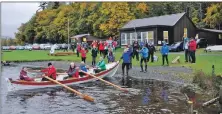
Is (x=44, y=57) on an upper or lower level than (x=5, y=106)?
upper

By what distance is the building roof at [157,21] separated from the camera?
14556 millimetres

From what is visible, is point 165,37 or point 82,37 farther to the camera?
point 165,37

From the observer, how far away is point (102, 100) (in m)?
12.3

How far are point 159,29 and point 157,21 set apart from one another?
337 mm

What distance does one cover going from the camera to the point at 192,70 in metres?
15.1

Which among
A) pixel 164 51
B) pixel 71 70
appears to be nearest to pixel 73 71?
pixel 71 70

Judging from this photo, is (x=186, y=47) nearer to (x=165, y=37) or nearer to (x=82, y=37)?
(x=165, y=37)

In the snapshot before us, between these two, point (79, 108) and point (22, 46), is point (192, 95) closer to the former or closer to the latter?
point (79, 108)

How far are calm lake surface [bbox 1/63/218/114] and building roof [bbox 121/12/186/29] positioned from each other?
225 centimetres

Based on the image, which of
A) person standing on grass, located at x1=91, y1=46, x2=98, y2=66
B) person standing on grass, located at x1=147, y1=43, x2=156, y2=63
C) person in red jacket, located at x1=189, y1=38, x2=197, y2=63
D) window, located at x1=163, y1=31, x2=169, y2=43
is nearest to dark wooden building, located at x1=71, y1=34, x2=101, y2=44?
person standing on grass, located at x1=91, y1=46, x2=98, y2=66

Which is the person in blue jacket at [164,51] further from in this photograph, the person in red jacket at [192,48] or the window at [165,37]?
the person in red jacket at [192,48]

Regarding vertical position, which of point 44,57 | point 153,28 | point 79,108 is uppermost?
point 153,28

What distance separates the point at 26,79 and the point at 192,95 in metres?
5.84

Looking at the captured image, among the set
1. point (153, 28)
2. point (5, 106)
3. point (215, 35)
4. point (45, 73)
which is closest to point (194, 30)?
point (215, 35)
